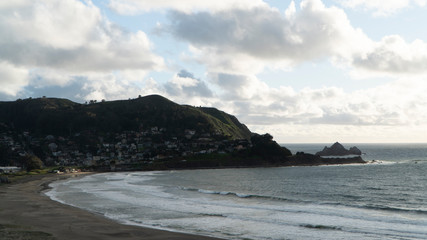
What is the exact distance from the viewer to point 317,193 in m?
58.4

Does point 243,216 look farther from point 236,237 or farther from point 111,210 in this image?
point 111,210

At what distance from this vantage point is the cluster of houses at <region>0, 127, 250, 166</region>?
155 meters

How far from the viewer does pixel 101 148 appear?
18250 cm

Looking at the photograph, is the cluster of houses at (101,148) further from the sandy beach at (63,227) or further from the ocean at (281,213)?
the sandy beach at (63,227)

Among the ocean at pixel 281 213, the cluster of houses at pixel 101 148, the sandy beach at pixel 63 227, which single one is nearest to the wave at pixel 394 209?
the ocean at pixel 281 213

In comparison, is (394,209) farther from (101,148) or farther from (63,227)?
(101,148)

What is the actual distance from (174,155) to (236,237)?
132 m

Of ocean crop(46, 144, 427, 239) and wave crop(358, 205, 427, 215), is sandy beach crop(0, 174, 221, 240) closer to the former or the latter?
ocean crop(46, 144, 427, 239)

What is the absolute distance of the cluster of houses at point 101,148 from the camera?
155125mm

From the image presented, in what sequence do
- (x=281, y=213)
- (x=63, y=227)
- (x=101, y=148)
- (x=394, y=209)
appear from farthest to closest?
(x=101, y=148), (x=394, y=209), (x=281, y=213), (x=63, y=227)

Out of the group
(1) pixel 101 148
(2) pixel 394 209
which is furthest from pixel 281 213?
(1) pixel 101 148

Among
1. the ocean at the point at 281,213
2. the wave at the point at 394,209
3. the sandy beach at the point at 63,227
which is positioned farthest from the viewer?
the wave at the point at 394,209

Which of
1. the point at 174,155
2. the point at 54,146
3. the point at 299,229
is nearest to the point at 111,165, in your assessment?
the point at 174,155

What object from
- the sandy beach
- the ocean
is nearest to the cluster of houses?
the ocean
